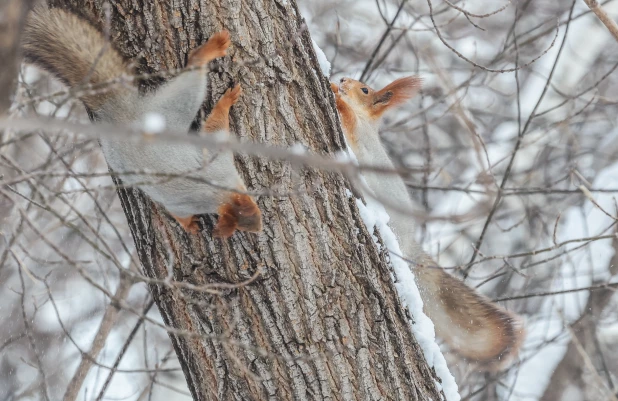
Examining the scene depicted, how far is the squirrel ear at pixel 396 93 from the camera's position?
4.00 meters

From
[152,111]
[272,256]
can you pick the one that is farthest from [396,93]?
[272,256]

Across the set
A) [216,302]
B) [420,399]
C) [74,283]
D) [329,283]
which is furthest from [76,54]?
[74,283]

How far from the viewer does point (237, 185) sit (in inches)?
98.8

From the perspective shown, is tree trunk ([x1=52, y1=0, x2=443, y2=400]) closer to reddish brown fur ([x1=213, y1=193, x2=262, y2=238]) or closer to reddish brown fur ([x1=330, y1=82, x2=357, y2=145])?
reddish brown fur ([x1=213, y1=193, x2=262, y2=238])

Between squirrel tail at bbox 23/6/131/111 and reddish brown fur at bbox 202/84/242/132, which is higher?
A: squirrel tail at bbox 23/6/131/111

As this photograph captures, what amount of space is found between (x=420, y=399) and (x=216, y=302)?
2.60 ft

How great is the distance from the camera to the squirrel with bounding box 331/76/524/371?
11.1 ft

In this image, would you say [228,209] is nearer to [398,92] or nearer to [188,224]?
[188,224]

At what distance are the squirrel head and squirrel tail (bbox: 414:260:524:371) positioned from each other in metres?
1.00

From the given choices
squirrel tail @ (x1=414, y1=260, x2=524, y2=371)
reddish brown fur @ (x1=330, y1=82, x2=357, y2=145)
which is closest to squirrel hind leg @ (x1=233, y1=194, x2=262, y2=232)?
squirrel tail @ (x1=414, y1=260, x2=524, y2=371)

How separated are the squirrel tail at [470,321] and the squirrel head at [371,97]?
100 centimetres

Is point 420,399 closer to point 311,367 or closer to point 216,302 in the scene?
point 311,367

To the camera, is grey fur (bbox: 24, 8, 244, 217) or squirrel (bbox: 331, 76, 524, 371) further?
squirrel (bbox: 331, 76, 524, 371)

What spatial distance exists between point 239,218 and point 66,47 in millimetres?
927
